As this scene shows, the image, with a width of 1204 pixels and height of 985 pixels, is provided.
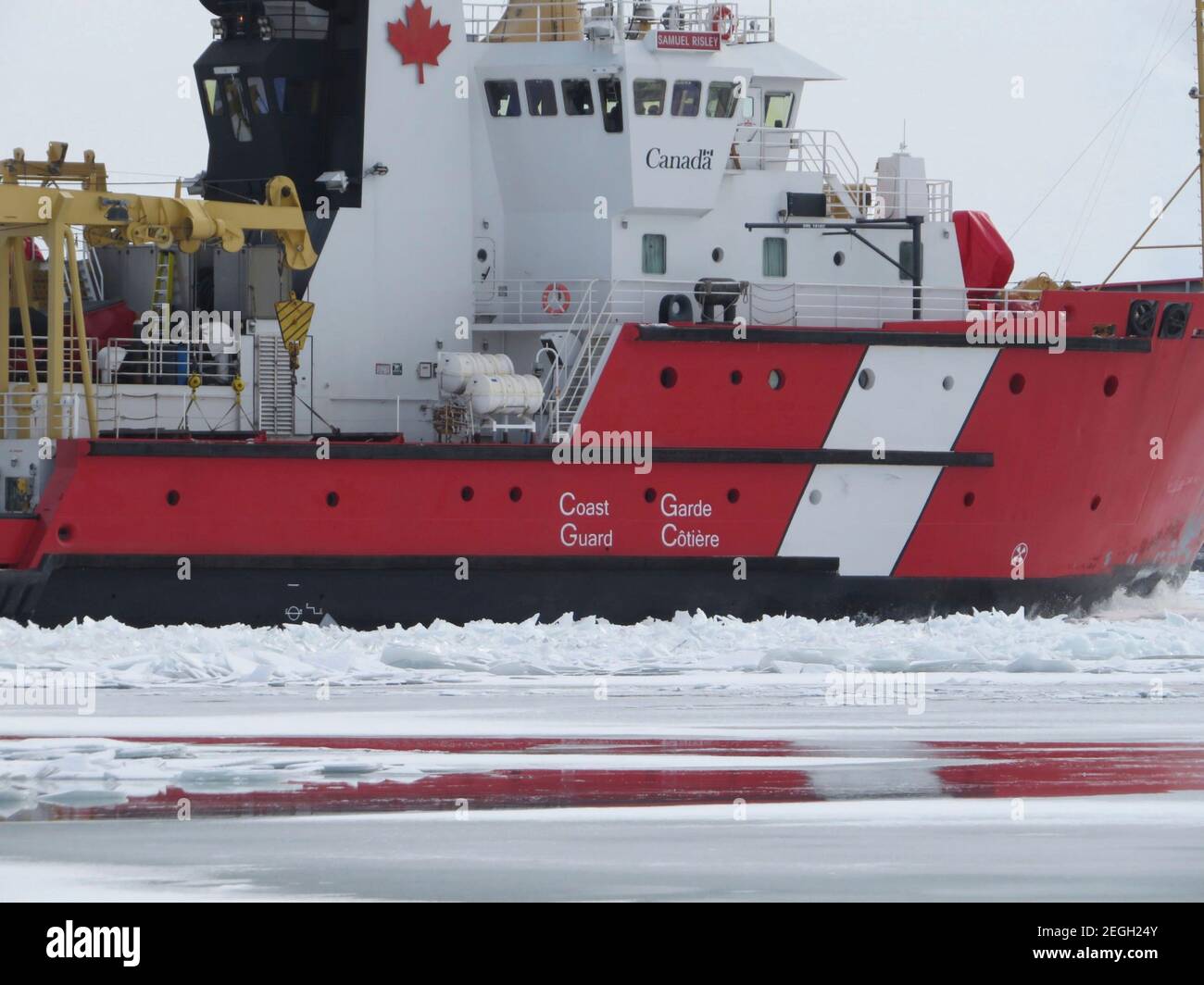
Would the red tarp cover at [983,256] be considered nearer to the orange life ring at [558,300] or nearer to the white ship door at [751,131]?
the white ship door at [751,131]

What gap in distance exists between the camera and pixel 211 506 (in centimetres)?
1561

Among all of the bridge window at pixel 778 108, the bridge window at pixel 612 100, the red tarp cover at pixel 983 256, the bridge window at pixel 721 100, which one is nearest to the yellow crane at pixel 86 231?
the bridge window at pixel 612 100

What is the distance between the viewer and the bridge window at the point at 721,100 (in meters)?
Result: 17.6

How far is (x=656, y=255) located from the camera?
17.6 metres

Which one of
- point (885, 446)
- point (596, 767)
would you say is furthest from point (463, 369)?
point (596, 767)

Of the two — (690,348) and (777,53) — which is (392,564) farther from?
(777,53)

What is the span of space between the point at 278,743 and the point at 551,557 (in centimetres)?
616

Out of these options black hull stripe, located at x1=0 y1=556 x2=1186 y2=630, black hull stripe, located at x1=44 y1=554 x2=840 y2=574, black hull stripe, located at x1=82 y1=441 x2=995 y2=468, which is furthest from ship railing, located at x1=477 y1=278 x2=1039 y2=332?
black hull stripe, located at x1=0 y1=556 x2=1186 y2=630

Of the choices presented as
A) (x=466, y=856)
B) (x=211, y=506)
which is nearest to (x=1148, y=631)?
(x=211, y=506)

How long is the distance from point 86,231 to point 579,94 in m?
4.33

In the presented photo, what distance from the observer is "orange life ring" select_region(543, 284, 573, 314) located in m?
17.3

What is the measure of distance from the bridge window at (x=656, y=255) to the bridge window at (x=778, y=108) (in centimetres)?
198

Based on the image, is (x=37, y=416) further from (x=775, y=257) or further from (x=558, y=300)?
(x=775, y=257)

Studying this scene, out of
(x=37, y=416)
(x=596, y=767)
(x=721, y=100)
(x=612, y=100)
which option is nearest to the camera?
(x=596, y=767)
